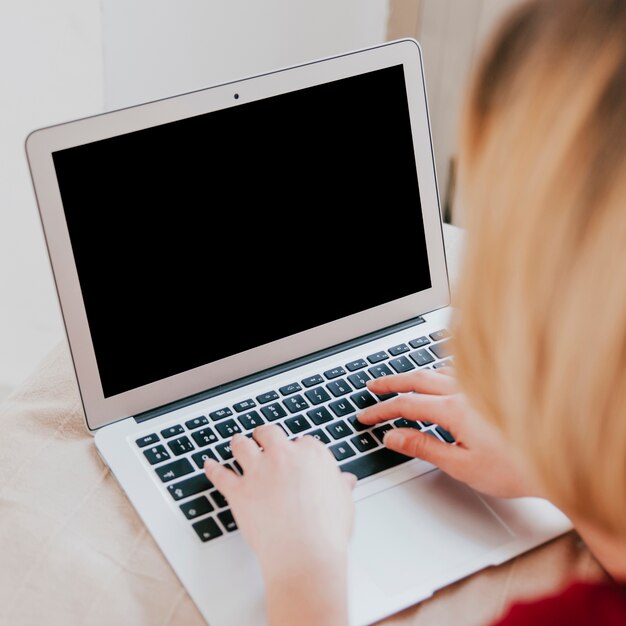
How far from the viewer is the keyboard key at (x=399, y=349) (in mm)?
792

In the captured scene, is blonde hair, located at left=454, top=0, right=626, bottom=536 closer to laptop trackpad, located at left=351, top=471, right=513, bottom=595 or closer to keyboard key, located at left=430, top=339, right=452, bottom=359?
laptop trackpad, located at left=351, top=471, right=513, bottom=595

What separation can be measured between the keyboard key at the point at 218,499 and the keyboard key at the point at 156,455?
6 cm

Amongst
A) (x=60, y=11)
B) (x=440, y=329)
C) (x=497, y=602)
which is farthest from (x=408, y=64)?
(x=60, y=11)

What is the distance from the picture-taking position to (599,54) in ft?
1.25

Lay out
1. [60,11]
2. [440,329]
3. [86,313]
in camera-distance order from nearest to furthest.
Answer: [86,313] < [440,329] < [60,11]

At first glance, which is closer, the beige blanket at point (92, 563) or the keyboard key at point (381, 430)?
the beige blanket at point (92, 563)

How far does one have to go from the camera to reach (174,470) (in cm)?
67

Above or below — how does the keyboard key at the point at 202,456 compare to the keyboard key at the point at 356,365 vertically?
below

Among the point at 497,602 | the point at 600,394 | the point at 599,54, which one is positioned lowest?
the point at 497,602

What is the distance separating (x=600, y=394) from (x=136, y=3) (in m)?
1.22

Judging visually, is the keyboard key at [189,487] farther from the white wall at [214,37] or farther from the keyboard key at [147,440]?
the white wall at [214,37]

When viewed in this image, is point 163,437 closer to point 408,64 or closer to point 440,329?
point 440,329

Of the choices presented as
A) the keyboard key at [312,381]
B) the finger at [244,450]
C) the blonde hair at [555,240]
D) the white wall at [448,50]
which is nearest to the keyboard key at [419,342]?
the keyboard key at [312,381]

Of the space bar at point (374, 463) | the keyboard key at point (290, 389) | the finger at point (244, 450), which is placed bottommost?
the space bar at point (374, 463)
